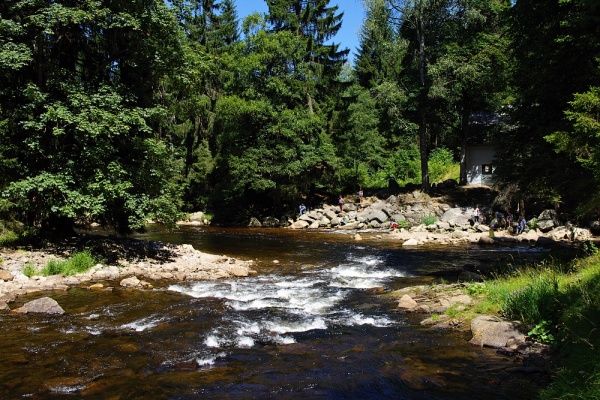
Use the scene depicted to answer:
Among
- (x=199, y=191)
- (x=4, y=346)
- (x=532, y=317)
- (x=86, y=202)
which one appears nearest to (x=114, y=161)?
(x=86, y=202)

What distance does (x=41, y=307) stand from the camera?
10.4m

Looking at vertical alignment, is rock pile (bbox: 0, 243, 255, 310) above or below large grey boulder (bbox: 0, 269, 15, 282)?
below

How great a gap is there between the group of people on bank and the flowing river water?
17.0 meters

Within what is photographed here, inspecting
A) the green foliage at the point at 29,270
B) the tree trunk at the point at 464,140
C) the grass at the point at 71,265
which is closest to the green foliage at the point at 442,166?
the tree trunk at the point at 464,140

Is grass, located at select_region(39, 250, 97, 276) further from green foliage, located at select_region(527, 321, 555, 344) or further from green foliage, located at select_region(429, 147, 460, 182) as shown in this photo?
green foliage, located at select_region(429, 147, 460, 182)

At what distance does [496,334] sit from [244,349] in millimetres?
4743

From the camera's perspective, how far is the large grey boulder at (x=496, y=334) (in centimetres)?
823

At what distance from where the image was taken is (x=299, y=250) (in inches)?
899

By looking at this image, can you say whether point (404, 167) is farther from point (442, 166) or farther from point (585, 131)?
point (585, 131)

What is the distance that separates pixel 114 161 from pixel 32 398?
33.8ft

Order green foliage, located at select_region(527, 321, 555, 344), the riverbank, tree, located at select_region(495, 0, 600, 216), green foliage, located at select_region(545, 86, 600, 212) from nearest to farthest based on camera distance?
green foliage, located at select_region(527, 321, 555, 344)
green foliage, located at select_region(545, 86, 600, 212)
tree, located at select_region(495, 0, 600, 216)
the riverbank

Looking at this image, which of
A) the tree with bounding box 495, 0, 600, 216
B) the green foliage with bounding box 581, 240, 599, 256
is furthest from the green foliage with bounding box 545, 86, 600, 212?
the green foliage with bounding box 581, 240, 599, 256

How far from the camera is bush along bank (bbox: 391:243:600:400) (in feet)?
19.4

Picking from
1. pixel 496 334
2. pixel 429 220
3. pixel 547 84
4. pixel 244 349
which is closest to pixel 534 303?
pixel 496 334
